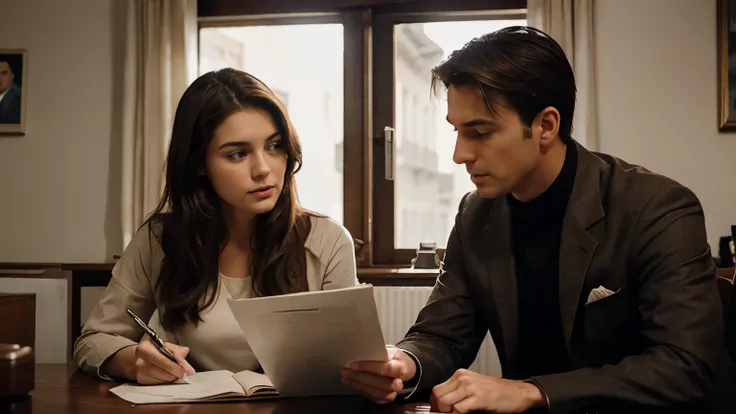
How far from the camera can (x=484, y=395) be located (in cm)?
132

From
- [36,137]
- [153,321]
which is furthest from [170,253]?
[36,137]

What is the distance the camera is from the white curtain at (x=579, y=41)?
3.69m

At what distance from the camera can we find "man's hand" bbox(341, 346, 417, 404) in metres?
1.39

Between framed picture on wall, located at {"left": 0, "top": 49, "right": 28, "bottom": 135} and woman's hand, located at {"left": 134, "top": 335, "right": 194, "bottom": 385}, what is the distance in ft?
10.1

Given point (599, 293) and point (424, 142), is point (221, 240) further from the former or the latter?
point (424, 142)

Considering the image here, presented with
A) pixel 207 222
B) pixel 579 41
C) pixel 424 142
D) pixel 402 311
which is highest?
pixel 579 41

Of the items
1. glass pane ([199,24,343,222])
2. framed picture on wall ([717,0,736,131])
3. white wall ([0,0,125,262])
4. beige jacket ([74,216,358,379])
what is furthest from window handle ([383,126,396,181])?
beige jacket ([74,216,358,379])

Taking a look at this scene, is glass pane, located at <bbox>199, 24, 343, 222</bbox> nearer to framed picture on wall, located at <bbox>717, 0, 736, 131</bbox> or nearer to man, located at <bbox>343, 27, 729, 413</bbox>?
framed picture on wall, located at <bbox>717, 0, 736, 131</bbox>

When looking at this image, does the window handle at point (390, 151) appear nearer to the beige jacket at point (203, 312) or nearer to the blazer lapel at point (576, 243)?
the beige jacket at point (203, 312)

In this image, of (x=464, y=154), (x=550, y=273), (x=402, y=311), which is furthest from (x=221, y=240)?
(x=402, y=311)

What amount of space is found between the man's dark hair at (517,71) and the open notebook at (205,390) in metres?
0.71

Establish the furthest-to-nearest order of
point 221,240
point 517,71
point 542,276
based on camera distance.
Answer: point 221,240, point 542,276, point 517,71

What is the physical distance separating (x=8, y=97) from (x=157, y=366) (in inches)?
126

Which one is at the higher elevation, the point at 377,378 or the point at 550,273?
the point at 550,273
